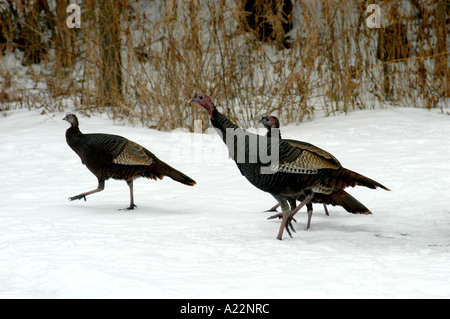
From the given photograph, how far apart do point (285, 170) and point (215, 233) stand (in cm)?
60

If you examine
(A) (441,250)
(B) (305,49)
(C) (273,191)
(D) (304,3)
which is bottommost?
(A) (441,250)

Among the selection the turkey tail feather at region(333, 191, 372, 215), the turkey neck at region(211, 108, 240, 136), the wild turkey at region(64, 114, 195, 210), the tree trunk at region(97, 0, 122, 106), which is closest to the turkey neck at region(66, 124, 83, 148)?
the wild turkey at region(64, 114, 195, 210)

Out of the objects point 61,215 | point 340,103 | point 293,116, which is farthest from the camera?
point 340,103

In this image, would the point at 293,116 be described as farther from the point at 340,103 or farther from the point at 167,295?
the point at 167,295

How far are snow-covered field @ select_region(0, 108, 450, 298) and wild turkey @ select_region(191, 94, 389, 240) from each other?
0.28 metres

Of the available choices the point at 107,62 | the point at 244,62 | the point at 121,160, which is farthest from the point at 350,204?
the point at 107,62

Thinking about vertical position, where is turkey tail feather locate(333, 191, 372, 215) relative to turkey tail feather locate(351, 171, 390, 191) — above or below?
below

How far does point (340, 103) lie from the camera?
953 centimetres

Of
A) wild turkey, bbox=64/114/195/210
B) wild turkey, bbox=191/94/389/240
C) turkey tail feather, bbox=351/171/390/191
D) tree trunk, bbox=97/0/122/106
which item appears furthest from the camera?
tree trunk, bbox=97/0/122/106

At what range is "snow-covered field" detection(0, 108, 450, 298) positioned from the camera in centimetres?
296

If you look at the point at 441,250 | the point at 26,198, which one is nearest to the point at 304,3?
the point at 26,198

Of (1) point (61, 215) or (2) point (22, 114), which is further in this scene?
(2) point (22, 114)

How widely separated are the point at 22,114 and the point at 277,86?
3.99 m

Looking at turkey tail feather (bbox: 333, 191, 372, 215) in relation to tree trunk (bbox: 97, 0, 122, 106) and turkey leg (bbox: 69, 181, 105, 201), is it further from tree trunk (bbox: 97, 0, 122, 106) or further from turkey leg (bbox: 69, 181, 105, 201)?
tree trunk (bbox: 97, 0, 122, 106)
